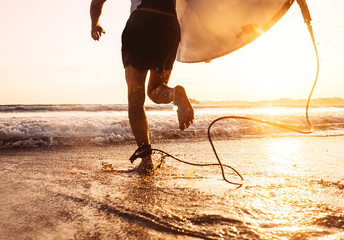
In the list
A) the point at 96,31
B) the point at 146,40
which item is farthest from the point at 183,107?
the point at 96,31

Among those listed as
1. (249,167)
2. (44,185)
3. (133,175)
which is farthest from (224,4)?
(44,185)

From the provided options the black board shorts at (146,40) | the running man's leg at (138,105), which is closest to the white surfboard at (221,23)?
the black board shorts at (146,40)

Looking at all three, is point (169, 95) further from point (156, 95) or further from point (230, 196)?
point (230, 196)

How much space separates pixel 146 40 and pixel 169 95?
1.33ft

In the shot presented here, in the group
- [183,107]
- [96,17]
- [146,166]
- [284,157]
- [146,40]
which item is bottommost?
[284,157]

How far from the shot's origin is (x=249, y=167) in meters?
2.42

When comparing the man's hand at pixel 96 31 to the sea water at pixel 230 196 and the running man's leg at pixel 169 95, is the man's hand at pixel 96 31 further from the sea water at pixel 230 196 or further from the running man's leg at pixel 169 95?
the sea water at pixel 230 196

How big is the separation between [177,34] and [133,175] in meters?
1.07

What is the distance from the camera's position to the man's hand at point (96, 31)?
2256 mm

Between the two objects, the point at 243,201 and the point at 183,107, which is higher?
the point at 183,107

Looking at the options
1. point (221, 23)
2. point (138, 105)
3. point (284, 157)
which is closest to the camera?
point (138, 105)

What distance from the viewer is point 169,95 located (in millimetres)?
2025

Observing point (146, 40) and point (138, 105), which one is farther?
point (138, 105)

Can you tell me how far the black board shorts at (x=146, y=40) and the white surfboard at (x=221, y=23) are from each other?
0.59 metres
